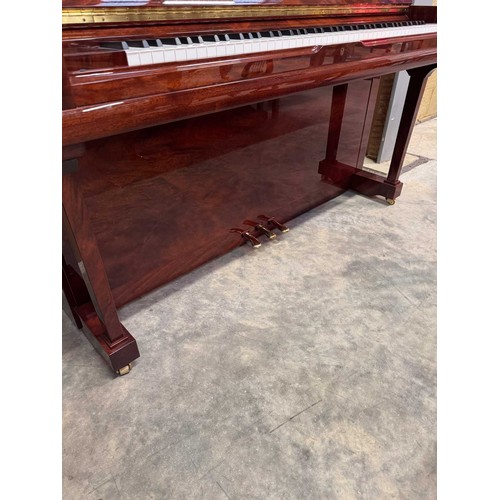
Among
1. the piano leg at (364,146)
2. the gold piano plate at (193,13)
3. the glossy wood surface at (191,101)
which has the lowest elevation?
the piano leg at (364,146)

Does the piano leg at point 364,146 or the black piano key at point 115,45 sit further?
the piano leg at point 364,146

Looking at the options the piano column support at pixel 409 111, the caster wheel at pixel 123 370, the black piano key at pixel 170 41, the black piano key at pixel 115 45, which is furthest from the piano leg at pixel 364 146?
the caster wheel at pixel 123 370

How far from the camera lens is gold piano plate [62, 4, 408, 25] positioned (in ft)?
2.57

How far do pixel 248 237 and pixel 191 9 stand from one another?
834 millimetres

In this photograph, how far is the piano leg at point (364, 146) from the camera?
1.71 meters

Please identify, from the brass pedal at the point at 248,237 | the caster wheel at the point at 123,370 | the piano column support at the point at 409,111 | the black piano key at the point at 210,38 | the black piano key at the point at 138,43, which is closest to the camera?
the black piano key at the point at 138,43

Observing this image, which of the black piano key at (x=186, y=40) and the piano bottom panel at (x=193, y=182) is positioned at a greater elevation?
the black piano key at (x=186, y=40)

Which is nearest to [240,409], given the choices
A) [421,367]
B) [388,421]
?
[388,421]

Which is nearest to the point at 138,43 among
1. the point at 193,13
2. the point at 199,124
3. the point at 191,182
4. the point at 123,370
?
the point at 193,13

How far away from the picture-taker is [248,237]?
155 centimetres

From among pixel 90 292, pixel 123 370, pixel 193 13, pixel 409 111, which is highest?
pixel 193 13

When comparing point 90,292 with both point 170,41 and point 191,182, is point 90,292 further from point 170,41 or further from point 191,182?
point 170,41

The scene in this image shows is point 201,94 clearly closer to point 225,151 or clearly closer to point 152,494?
point 225,151

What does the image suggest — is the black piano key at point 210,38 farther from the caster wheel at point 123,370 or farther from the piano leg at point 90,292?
the caster wheel at point 123,370
